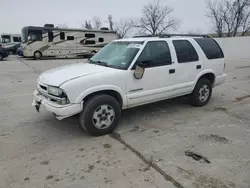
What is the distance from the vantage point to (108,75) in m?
3.63

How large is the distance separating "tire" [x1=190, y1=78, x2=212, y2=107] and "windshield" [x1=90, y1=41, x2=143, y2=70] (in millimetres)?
1908

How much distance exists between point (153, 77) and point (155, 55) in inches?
18.3

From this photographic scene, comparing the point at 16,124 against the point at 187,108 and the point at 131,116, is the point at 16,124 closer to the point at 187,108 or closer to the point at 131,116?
the point at 131,116

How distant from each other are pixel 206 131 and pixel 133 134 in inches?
53.3

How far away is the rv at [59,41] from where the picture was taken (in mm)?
18531

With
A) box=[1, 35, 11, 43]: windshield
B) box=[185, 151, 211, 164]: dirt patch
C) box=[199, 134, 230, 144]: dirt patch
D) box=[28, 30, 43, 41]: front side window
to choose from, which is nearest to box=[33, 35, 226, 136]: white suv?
box=[199, 134, 230, 144]: dirt patch

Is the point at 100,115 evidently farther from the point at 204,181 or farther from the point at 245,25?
the point at 245,25

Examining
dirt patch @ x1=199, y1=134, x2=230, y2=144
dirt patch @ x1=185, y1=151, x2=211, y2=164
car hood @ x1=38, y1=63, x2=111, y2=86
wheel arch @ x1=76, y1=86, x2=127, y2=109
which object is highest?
car hood @ x1=38, y1=63, x2=111, y2=86

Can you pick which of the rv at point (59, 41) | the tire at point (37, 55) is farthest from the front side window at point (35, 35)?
the tire at point (37, 55)

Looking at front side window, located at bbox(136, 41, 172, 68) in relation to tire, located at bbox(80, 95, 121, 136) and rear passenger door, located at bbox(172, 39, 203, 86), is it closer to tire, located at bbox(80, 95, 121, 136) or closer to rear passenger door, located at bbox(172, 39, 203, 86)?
rear passenger door, located at bbox(172, 39, 203, 86)

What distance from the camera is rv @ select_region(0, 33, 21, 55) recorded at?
25984mm

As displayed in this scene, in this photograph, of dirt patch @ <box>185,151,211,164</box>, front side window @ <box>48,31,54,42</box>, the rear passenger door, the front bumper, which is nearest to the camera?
dirt patch @ <box>185,151,211,164</box>

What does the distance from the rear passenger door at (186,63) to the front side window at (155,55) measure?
27cm

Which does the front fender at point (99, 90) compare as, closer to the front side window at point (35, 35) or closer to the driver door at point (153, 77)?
the driver door at point (153, 77)
